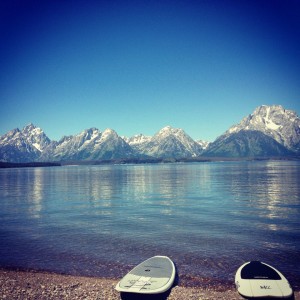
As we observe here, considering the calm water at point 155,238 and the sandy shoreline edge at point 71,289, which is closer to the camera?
the sandy shoreline edge at point 71,289

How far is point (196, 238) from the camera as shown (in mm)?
35188

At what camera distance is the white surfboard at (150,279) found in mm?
19300

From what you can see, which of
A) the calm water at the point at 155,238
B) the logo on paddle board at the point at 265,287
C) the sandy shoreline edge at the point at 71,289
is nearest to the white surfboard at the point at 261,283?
the logo on paddle board at the point at 265,287

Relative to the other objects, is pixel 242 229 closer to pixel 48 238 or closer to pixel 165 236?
pixel 165 236

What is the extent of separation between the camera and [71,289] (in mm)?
20812

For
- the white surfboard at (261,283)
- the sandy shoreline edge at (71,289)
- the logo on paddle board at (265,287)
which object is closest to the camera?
the white surfboard at (261,283)

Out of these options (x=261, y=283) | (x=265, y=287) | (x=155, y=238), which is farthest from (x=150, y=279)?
(x=155, y=238)

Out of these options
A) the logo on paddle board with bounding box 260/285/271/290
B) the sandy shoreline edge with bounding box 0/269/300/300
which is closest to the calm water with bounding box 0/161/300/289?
the sandy shoreline edge with bounding box 0/269/300/300

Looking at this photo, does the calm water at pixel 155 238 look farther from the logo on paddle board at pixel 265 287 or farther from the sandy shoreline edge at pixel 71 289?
the logo on paddle board at pixel 265 287

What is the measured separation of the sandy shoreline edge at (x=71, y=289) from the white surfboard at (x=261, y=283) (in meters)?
0.90

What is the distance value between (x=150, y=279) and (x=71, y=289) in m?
5.65

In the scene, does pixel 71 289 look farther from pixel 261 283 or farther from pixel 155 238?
pixel 155 238

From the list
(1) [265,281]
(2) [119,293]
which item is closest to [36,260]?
(2) [119,293]

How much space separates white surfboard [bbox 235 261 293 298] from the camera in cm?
1878
